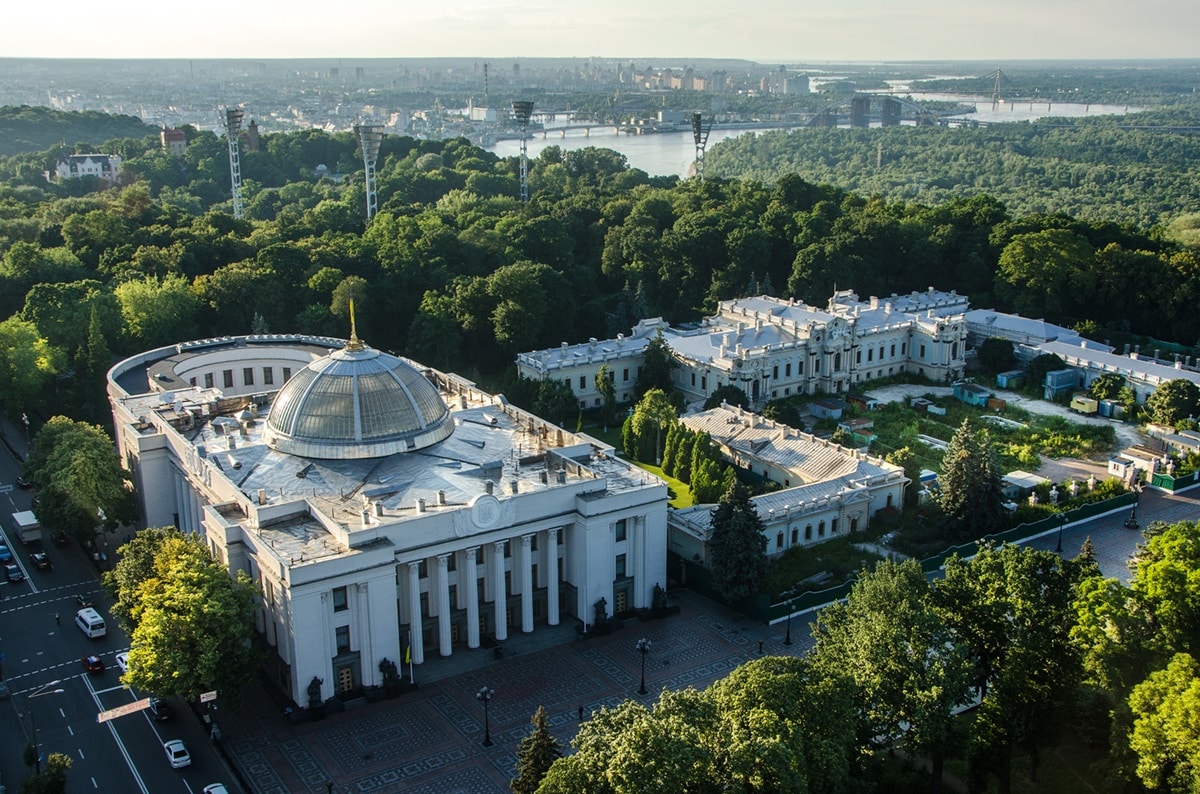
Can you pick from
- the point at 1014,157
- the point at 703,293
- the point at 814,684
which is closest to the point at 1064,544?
the point at 814,684

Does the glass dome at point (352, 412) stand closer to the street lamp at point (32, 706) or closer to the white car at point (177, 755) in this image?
the street lamp at point (32, 706)

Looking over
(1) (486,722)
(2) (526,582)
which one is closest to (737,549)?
(2) (526,582)

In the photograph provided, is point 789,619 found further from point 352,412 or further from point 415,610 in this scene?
point 352,412

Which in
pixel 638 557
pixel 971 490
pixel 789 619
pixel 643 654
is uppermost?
pixel 971 490

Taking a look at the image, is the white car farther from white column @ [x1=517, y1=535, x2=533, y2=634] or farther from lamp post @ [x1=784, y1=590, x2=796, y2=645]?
lamp post @ [x1=784, y1=590, x2=796, y2=645]

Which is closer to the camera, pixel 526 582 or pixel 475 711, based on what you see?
pixel 475 711

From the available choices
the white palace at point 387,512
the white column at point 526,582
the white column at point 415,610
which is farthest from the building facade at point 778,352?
the white column at point 415,610

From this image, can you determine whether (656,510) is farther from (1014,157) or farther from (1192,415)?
(1014,157)
